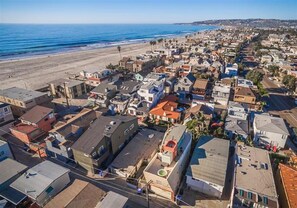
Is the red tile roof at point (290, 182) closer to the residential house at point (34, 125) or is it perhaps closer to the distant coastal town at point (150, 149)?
the distant coastal town at point (150, 149)

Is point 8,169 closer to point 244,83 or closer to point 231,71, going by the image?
→ point 244,83

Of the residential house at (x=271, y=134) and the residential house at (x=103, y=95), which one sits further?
the residential house at (x=103, y=95)

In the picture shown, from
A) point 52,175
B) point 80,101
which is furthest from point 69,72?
point 52,175

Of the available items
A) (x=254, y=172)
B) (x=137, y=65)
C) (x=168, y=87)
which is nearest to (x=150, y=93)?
(x=168, y=87)

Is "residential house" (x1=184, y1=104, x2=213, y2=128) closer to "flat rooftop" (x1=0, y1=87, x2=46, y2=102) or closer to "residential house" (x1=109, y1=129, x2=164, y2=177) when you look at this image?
"residential house" (x1=109, y1=129, x2=164, y2=177)

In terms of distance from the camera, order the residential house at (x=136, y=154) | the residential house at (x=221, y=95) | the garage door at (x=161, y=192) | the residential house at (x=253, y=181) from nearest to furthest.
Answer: the residential house at (x=253, y=181) < the garage door at (x=161, y=192) < the residential house at (x=136, y=154) < the residential house at (x=221, y=95)

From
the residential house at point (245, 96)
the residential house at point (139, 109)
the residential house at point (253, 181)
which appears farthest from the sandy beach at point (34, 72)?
the residential house at point (253, 181)
